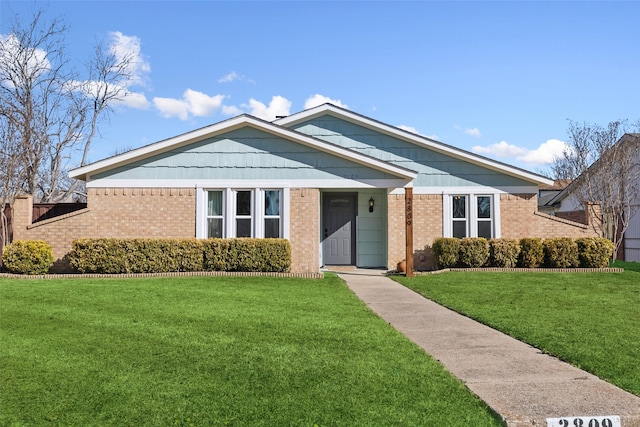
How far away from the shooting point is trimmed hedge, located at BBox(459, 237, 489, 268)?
14.9 metres

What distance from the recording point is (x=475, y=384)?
4.75 metres

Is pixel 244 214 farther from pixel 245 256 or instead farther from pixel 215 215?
pixel 245 256

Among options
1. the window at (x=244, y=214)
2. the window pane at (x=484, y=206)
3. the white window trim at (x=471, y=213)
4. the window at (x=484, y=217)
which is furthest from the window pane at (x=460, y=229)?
the window at (x=244, y=214)

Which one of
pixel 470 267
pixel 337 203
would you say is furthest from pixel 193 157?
pixel 470 267

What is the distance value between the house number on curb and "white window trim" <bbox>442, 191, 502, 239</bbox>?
12.3 m

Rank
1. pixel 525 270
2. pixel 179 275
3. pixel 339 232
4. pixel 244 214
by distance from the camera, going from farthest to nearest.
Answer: pixel 339 232, pixel 244 214, pixel 525 270, pixel 179 275

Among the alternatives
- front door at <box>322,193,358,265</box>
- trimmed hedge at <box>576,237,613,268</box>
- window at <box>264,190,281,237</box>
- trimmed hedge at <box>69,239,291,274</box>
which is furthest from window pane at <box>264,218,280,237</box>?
trimmed hedge at <box>576,237,613,268</box>

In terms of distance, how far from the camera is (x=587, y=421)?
3914mm

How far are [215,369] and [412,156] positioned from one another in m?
12.8

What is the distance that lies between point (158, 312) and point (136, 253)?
6.24m

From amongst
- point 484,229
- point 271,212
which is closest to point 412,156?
point 484,229

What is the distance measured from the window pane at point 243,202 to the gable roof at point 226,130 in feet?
6.40

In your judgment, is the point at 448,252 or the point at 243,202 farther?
the point at 243,202

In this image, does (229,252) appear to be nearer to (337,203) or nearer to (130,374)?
(337,203)
